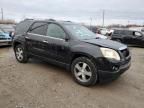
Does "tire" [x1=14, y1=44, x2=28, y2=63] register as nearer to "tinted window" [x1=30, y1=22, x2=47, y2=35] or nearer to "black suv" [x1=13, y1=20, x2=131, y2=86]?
"black suv" [x1=13, y1=20, x2=131, y2=86]

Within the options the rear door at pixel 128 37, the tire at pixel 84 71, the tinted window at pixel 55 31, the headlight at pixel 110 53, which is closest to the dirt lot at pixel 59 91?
the tire at pixel 84 71

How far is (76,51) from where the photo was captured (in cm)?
451

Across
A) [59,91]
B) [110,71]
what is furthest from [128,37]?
[59,91]

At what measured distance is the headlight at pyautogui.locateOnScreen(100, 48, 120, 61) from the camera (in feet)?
13.6

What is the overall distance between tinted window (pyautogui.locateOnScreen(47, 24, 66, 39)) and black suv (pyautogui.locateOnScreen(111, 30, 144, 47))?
1063 centimetres

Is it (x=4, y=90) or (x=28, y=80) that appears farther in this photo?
(x=28, y=80)

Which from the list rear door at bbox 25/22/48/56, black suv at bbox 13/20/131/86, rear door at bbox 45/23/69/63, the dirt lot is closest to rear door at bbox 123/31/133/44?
the dirt lot

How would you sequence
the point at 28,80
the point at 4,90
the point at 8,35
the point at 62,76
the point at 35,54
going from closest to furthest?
1. the point at 4,90
2. the point at 28,80
3. the point at 62,76
4. the point at 35,54
5. the point at 8,35

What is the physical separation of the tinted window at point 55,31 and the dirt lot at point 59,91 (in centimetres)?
127

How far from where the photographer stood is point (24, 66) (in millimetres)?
6148

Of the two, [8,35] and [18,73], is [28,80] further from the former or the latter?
[8,35]

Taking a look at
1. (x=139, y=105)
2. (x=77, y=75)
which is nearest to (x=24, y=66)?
(x=77, y=75)

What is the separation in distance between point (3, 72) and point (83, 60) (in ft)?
9.20

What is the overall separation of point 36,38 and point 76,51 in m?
1.82
